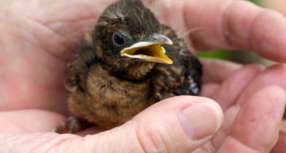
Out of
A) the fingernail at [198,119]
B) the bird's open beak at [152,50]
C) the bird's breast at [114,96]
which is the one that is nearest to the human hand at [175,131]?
the fingernail at [198,119]

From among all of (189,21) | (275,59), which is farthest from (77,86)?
(275,59)

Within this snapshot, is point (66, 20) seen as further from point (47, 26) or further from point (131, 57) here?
point (131, 57)

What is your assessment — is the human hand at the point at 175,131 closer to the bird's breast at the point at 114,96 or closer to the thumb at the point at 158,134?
the thumb at the point at 158,134

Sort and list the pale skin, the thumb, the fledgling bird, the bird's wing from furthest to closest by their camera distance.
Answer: the bird's wing
the pale skin
the fledgling bird
the thumb

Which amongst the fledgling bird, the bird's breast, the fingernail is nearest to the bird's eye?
the fledgling bird

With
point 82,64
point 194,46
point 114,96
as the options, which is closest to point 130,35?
point 114,96

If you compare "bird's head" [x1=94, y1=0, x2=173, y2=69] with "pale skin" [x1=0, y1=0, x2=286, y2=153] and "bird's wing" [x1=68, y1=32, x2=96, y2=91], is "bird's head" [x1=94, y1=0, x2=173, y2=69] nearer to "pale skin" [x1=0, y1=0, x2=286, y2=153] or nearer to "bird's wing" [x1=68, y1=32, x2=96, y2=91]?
"bird's wing" [x1=68, y1=32, x2=96, y2=91]
